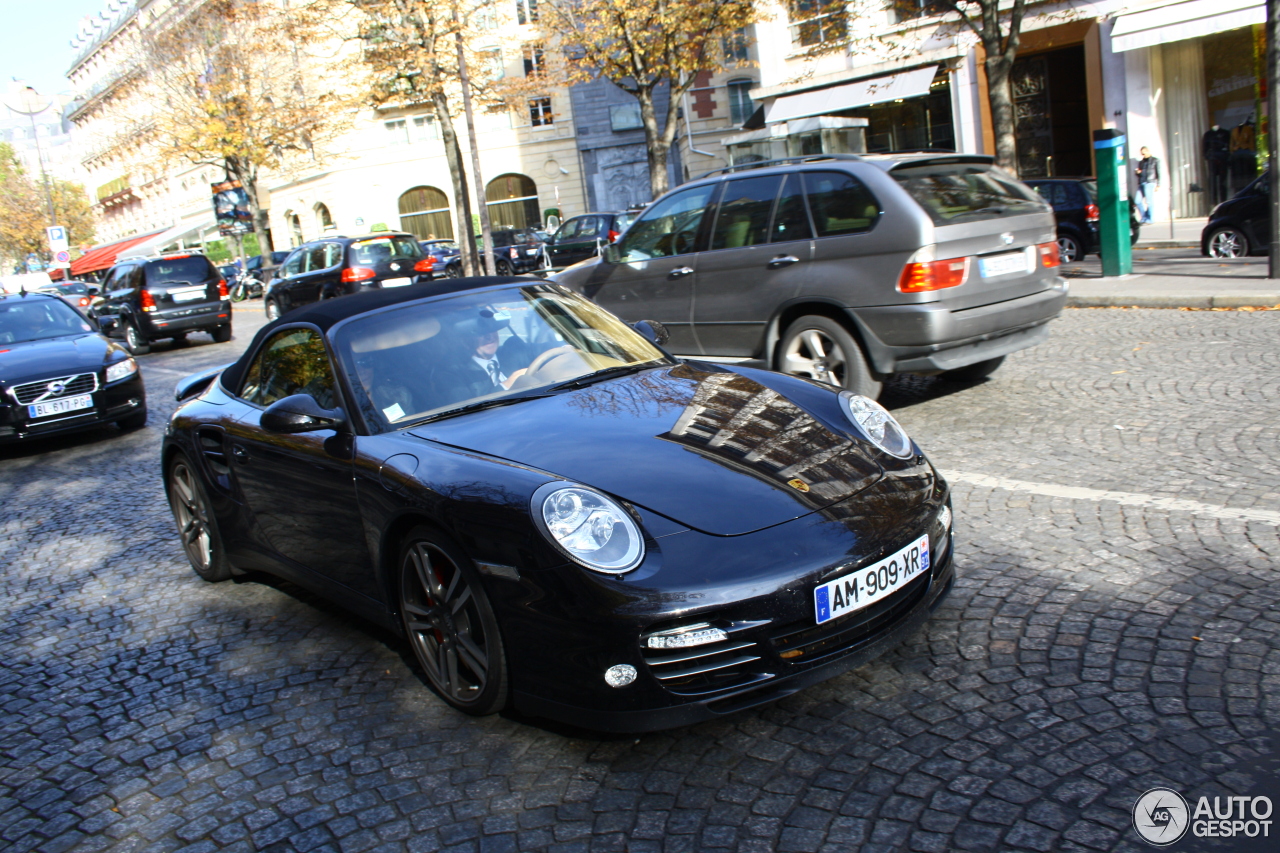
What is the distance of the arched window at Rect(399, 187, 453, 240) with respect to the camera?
47.3 m

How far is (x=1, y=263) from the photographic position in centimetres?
9675

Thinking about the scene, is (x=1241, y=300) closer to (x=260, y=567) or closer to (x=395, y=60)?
(x=260, y=567)

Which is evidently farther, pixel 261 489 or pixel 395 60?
pixel 395 60

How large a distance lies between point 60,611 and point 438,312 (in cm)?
262

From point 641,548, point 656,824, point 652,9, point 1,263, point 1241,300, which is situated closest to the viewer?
point 656,824

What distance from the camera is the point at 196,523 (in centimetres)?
532

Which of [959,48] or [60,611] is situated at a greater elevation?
[959,48]

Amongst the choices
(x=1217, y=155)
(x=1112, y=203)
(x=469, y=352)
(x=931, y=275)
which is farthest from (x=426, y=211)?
(x=469, y=352)

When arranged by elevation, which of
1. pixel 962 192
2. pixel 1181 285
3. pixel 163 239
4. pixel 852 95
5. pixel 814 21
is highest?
pixel 814 21

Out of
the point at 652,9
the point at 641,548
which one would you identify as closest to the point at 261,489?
the point at 641,548

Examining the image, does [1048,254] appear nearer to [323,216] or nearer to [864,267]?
[864,267]

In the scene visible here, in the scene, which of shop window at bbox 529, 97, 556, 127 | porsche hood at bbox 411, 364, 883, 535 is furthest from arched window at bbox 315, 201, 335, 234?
porsche hood at bbox 411, 364, 883, 535

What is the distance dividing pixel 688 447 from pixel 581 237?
2414 centimetres

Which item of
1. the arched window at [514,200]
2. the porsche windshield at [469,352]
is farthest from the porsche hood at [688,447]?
the arched window at [514,200]
